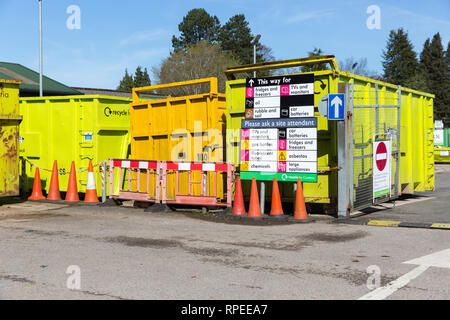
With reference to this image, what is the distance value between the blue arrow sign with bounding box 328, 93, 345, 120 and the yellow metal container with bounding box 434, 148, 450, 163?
25644 millimetres

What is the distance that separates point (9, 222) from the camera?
9414mm

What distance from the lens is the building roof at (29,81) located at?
3236 centimetres

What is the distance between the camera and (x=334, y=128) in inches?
383

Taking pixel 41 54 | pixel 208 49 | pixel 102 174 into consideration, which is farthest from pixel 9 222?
pixel 208 49

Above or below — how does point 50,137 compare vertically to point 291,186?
above

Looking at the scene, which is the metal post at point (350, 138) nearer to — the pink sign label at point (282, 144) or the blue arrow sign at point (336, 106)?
the blue arrow sign at point (336, 106)

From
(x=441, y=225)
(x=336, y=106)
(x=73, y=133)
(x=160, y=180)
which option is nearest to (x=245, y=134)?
(x=336, y=106)

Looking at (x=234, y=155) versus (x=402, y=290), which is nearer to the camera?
(x=402, y=290)

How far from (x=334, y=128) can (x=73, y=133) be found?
659 cm

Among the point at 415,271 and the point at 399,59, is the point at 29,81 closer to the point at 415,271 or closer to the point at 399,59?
the point at 415,271

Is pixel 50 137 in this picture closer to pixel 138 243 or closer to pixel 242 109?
pixel 242 109

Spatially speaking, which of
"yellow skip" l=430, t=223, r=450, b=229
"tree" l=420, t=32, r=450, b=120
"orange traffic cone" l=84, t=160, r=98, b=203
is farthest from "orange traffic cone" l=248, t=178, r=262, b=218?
"tree" l=420, t=32, r=450, b=120

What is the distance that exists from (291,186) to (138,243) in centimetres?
414
